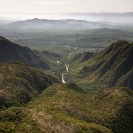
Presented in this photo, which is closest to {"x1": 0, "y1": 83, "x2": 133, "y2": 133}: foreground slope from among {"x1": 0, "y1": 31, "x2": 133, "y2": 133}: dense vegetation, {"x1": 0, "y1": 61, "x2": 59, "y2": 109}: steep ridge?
{"x1": 0, "y1": 31, "x2": 133, "y2": 133}: dense vegetation

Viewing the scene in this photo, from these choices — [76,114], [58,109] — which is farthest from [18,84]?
[76,114]

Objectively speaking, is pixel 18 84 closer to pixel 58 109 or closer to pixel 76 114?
pixel 58 109

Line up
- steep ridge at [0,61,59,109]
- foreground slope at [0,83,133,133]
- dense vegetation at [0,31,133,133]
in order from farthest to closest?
steep ridge at [0,61,59,109]
dense vegetation at [0,31,133,133]
foreground slope at [0,83,133,133]

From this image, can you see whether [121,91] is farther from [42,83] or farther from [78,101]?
[42,83]

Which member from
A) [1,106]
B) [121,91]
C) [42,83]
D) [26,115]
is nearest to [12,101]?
[1,106]

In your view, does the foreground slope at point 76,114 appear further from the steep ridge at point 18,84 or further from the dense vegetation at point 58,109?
the steep ridge at point 18,84

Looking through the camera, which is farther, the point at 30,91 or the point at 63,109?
the point at 30,91

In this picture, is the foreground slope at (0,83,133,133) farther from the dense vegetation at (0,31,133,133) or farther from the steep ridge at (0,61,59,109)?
the steep ridge at (0,61,59,109)
